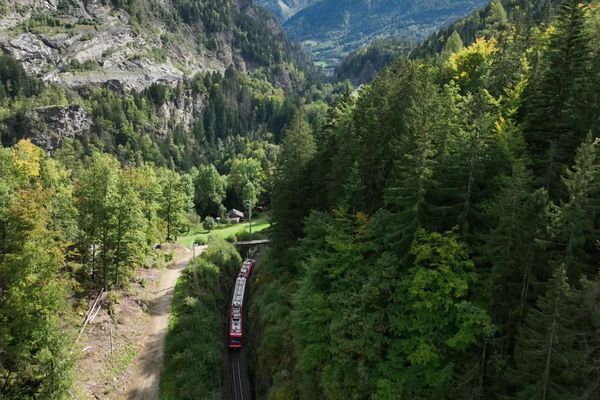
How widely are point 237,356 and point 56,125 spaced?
130737 millimetres

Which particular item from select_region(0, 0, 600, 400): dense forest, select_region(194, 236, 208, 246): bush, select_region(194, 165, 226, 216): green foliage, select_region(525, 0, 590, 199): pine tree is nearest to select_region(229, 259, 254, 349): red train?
select_region(0, 0, 600, 400): dense forest

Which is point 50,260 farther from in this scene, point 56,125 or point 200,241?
point 56,125

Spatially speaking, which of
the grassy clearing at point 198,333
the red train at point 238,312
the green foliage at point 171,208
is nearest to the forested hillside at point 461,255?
the grassy clearing at point 198,333

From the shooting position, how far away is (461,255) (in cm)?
2164

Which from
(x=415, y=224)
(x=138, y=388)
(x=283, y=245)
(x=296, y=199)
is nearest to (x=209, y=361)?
(x=138, y=388)

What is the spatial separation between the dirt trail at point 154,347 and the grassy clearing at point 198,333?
652 millimetres

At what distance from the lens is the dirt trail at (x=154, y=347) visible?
34.4 meters

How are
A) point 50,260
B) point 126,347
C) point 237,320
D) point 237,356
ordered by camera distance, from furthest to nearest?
point 237,320
point 237,356
point 126,347
point 50,260

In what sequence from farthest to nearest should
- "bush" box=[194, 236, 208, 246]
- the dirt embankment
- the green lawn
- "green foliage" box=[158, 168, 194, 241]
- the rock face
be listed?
the rock face → the green lawn → "bush" box=[194, 236, 208, 246] → "green foliage" box=[158, 168, 194, 241] → the dirt embankment

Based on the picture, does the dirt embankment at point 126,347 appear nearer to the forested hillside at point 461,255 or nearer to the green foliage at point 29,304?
the green foliage at point 29,304

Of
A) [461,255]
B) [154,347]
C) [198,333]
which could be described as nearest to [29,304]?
[154,347]

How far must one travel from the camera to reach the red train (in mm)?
42662

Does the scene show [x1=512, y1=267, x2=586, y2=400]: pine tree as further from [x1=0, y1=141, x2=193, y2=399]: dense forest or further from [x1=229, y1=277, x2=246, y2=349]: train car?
[x1=229, y1=277, x2=246, y2=349]: train car

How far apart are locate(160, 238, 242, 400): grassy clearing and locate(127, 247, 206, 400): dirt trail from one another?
65 centimetres
